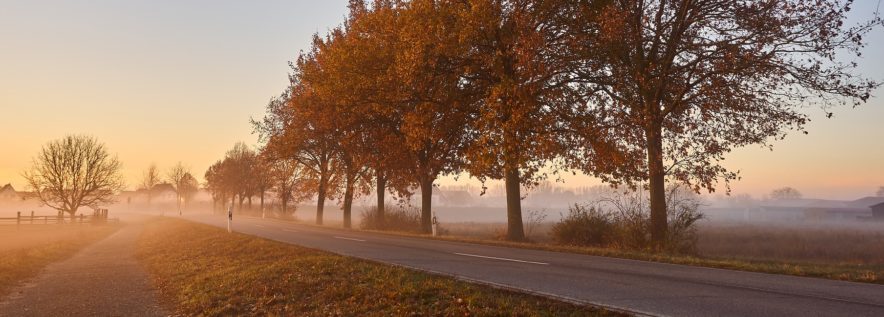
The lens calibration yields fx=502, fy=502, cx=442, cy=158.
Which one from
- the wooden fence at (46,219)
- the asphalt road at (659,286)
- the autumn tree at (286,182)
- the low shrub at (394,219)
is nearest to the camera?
the asphalt road at (659,286)

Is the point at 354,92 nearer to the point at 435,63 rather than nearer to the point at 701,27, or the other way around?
the point at 435,63

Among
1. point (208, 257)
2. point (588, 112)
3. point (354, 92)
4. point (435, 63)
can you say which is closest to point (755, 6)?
point (588, 112)

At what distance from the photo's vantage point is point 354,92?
862 inches

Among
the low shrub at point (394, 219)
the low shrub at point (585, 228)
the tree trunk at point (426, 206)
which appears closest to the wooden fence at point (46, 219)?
the low shrub at point (394, 219)

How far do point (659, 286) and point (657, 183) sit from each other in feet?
30.5

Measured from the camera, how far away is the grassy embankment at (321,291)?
7.46 metres

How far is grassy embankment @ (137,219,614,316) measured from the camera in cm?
746

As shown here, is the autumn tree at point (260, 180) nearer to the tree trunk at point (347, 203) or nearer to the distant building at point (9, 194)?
the tree trunk at point (347, 203)

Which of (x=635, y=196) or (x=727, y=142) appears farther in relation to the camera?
(x=635, y=196)

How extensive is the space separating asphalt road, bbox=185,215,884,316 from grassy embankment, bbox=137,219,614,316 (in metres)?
0.79

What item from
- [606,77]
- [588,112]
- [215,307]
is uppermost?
[606,77]

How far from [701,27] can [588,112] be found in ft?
15.2

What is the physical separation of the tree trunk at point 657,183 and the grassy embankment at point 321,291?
9.78 meters

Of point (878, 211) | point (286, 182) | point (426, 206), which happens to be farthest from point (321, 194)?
point (878, 211)
